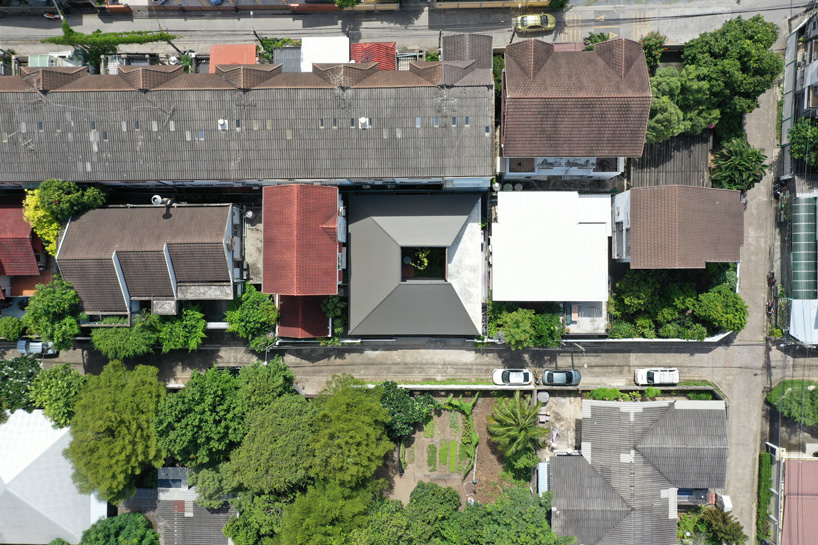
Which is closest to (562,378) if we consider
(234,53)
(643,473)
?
(643,473)

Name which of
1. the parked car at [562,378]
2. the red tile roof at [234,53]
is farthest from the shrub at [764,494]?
the red tile roof at [234,53]

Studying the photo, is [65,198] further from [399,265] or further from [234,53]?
[399,265]

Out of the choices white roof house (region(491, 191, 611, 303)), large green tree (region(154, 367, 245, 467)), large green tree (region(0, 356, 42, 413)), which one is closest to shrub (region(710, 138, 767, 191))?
white roof house (region(491, 191, 611, 303))

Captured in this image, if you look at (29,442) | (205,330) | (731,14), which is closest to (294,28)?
(205,330)

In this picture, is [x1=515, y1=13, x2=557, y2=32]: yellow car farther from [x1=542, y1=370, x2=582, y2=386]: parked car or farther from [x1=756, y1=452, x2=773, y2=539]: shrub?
[x1=756, y1=452, x2=773, y2=539]: shrub

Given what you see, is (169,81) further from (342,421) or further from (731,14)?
(731,14)

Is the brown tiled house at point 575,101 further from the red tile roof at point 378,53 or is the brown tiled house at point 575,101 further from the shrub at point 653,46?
the red tile roof at point 378,53

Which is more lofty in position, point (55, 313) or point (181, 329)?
point (55, 313)
